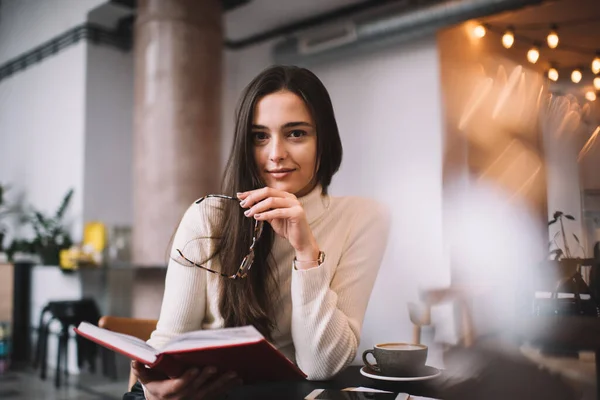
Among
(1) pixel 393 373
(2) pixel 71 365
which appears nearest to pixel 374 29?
(1) pixel 393 373

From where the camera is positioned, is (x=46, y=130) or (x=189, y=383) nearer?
(x=189, y=383)

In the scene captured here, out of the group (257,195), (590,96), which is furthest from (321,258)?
(590,96)

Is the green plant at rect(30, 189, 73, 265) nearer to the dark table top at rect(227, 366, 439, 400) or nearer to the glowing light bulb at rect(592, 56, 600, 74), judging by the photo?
the dark table top at rect(227, 366, 439, 400)

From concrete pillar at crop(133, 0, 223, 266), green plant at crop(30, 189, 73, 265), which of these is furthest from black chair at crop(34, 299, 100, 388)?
concrete pillar at crop(133, 0, 223, 266)

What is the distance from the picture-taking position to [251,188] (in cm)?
139

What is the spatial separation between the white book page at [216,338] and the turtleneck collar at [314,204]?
667mm

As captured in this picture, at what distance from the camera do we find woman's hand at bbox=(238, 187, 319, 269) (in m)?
1.18

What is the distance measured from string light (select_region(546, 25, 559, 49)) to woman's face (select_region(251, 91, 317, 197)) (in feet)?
3.07

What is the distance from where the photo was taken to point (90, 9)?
14.8ft

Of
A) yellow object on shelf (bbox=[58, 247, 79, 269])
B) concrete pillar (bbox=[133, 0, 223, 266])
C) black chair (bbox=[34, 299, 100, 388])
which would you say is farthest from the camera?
yellow object on shelf (bbox=[58, 247, 79, 269])

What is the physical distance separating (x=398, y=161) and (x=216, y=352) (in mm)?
2016

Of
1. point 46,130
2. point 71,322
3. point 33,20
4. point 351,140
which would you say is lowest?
point 71,322

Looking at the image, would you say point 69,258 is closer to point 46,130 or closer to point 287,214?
point 46,130

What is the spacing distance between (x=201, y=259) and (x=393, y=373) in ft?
1.72
